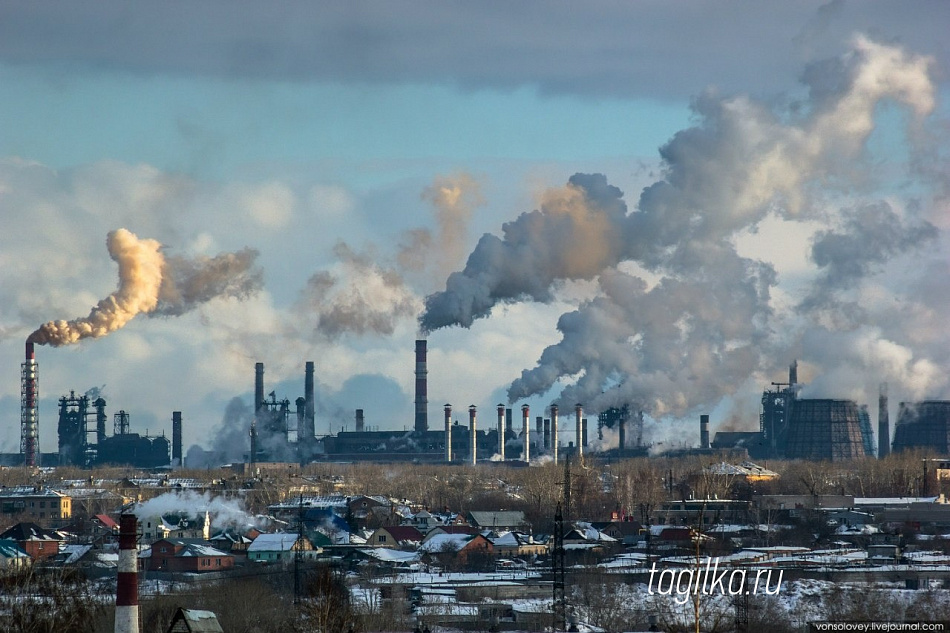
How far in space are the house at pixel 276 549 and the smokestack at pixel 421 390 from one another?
179 ft

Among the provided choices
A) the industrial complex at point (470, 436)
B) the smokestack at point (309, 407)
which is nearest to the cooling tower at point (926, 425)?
the industrial complex at point (470, 436)

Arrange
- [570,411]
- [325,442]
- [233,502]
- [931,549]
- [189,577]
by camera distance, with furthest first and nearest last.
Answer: [325,442]
[570,411]
[233,502]
[931,549]
[189,577]

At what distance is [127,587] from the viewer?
30234 mm

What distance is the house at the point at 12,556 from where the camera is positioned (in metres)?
46.6

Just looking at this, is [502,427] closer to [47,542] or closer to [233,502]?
[233,502]

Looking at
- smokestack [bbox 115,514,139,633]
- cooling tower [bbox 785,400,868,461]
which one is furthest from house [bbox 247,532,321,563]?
cooling tower [bbox 785,400,868,461]

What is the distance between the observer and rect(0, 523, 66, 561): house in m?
56.5

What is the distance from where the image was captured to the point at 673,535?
59.3m

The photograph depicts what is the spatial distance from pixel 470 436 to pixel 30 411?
2845 centimetres

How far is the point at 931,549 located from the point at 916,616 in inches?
751

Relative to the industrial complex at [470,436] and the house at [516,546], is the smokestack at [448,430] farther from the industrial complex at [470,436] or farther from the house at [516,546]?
the house at [516,546]

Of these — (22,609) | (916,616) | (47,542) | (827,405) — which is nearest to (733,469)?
(827,405)

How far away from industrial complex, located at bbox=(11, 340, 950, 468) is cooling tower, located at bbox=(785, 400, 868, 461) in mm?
59

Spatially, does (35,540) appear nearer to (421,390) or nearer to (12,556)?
(12,556)
